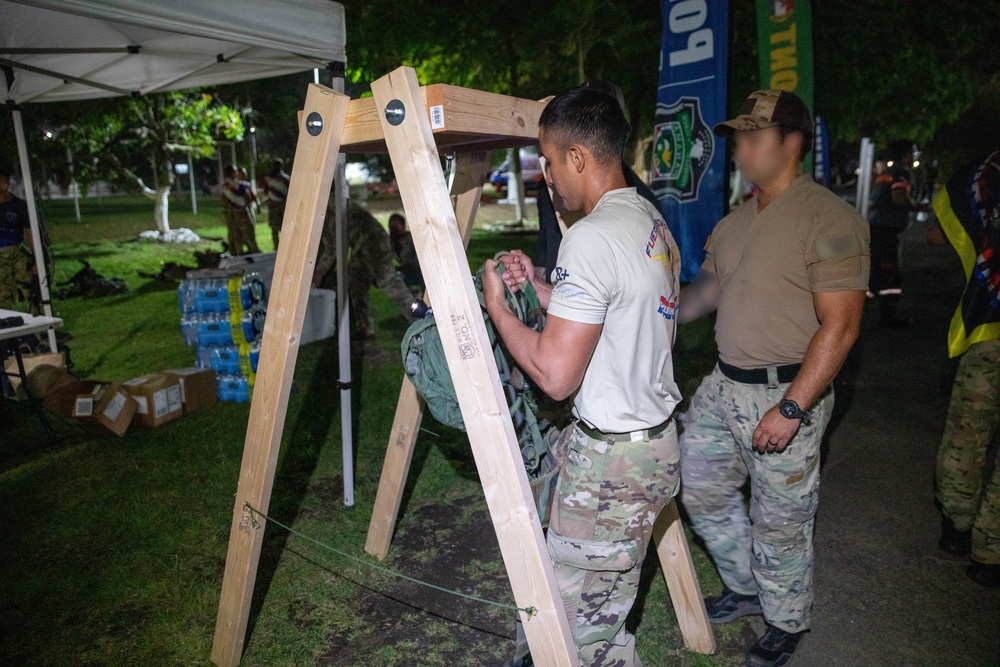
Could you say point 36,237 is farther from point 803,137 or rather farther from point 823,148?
point 823,148

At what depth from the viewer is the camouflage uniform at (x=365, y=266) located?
7.39 meters

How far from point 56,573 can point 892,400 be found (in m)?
6.46

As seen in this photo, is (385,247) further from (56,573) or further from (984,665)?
(984,665)

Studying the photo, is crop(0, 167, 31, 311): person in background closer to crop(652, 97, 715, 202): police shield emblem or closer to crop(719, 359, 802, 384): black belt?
crop(652, 97, 715, 202): police shield emblem

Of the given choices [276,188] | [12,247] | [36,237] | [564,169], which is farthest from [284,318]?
[276,188]

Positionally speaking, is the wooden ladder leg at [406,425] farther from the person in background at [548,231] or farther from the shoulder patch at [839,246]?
the shoulder patch at [839,246]

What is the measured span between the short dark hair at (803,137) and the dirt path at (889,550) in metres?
2.13

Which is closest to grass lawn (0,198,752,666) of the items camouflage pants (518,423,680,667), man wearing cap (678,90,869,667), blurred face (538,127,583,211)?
man wearing cap (678,90,869,667)

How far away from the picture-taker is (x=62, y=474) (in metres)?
4.58

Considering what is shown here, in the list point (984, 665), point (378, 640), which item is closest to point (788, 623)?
point (984, 665)

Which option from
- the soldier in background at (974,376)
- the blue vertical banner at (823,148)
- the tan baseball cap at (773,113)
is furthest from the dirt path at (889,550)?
the blue vertical banner at (823,148)

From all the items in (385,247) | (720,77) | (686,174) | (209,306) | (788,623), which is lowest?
(788,623)

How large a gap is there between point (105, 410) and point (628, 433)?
473 centimetres

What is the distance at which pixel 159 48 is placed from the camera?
5020mm
